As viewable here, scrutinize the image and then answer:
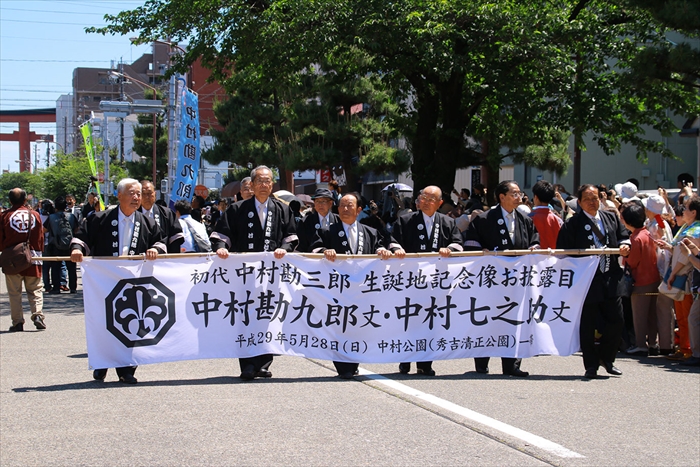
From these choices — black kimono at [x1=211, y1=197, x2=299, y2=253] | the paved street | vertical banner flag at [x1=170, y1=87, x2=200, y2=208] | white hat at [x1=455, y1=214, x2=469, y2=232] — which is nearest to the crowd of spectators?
black kimono at [x1=211, y1=197, x2=299, y2=253]

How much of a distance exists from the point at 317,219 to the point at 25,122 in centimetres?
13138

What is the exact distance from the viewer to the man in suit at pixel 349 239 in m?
7.71

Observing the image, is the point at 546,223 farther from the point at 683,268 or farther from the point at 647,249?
the point at 683,268

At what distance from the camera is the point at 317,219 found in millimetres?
8789

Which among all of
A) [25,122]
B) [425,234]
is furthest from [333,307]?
[25,122]

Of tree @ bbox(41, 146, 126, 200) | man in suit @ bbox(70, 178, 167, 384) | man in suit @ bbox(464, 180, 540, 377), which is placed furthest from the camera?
tree @ bbox(41, 146, 126, 200)

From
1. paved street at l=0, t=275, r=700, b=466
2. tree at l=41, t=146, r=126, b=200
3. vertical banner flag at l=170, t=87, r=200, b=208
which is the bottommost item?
paved street at l=0, t=275, r=700, b=466

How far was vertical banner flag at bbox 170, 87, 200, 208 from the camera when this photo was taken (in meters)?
19.8

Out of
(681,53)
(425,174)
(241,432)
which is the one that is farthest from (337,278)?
(425,174)

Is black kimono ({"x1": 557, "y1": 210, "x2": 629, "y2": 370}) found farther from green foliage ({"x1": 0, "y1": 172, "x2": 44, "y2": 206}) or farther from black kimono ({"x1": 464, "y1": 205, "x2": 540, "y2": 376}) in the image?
green foliage ({"x1": 0, "y1": 172, "x2": 44, "y2": 206})

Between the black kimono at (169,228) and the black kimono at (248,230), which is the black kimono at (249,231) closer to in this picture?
the black kimono at (248,230)

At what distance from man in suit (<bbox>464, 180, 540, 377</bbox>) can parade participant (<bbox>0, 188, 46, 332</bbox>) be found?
6.73m

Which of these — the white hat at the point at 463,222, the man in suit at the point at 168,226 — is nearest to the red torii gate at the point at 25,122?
the white hat at the point at 463,222

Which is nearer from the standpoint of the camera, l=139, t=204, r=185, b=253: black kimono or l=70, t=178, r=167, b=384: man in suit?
l=70, t=178, r=167, b=384: man in suit
